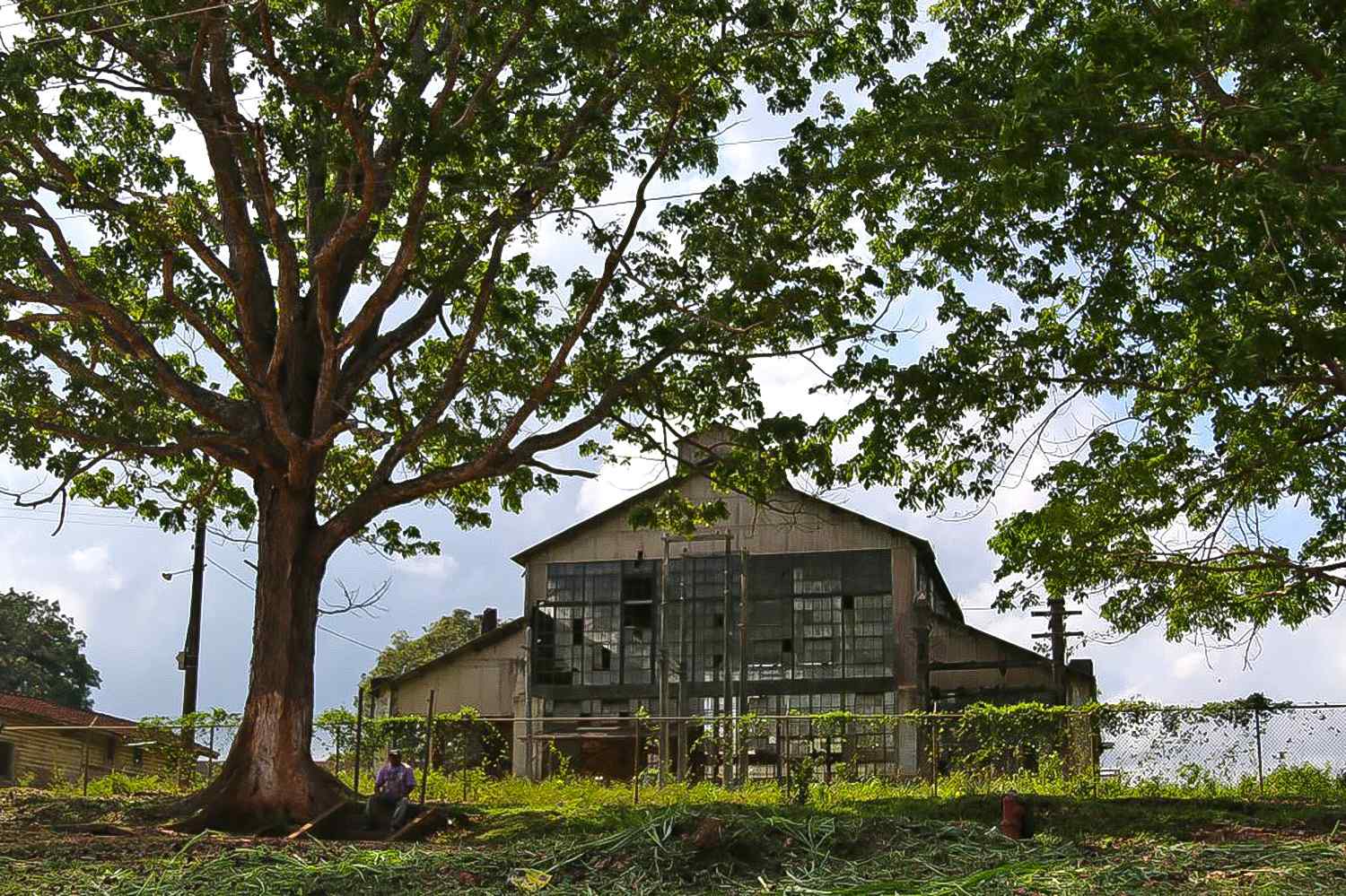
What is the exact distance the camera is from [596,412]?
799 inches

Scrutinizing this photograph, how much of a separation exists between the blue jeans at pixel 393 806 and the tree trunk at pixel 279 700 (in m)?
0.95

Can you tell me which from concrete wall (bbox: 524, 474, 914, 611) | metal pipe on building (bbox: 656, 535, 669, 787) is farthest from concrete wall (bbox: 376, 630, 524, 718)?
metal pipe on building (bbox: 656, 535, 669, 787)

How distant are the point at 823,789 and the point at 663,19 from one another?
485 inches

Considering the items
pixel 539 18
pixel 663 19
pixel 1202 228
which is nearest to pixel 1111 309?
pixel 1202 228

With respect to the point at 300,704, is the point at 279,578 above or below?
above

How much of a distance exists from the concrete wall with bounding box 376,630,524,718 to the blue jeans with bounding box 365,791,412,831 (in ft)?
65.9

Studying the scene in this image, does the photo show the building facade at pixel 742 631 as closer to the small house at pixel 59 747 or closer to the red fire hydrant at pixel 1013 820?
the small house at pixel 59 747

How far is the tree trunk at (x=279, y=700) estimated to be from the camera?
19.6 meters

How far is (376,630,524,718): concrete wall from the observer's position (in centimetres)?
3981

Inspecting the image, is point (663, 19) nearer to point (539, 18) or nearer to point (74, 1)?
point (539, 18)

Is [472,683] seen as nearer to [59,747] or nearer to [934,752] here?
[59,747]

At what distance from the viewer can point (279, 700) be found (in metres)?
20.3

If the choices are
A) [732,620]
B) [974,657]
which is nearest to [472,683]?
[732,620]

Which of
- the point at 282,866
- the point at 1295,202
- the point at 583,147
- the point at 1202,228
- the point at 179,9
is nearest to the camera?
the point at 282,866
